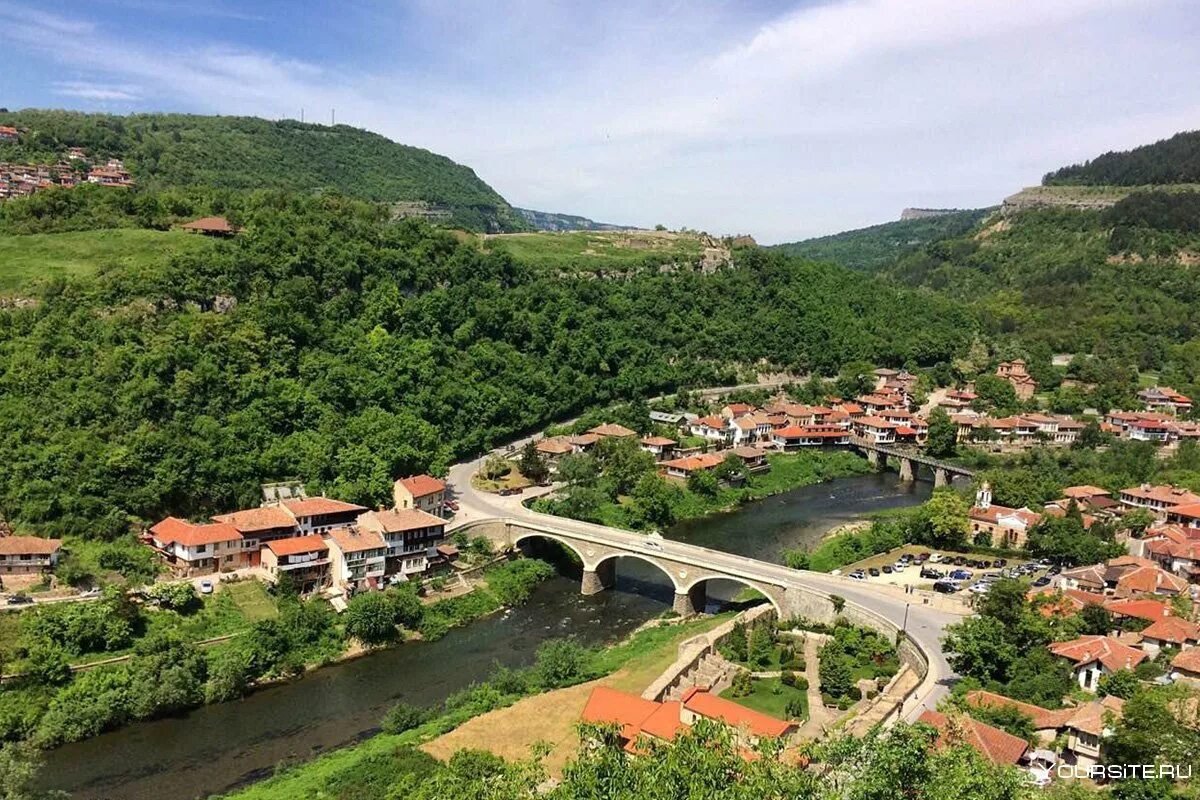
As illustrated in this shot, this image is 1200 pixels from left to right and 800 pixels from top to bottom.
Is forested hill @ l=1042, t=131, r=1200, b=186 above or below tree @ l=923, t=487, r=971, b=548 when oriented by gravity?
above

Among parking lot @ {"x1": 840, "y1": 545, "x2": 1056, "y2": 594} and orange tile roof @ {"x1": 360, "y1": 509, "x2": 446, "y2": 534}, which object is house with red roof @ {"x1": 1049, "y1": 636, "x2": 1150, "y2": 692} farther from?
orange tile roof @ {"x1": 360, "y1": 509, "x2": 446, "y2": 534}

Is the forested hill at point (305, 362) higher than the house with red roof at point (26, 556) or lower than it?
higher

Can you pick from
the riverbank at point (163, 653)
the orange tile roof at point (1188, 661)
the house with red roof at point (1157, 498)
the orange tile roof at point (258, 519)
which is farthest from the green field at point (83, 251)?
the house with red roof at point (1157, 498)

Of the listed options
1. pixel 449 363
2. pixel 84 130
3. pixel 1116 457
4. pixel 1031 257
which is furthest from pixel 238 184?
pixel 1031 257

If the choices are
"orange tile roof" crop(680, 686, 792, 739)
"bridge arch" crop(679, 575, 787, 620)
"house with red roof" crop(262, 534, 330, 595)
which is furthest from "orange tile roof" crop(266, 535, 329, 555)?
"orange tile roof" crop(680, 686, 792, 739)

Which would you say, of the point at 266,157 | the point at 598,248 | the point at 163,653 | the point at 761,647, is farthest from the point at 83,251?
the point at 266,157

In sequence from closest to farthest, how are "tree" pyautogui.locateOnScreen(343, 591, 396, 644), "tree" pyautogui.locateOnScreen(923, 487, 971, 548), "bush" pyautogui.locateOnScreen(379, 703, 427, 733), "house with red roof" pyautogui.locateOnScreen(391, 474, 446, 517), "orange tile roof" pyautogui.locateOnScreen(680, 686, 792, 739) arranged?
"orange tile roof" pyautogui.locateOnScreen(680, 686, 792, 739)
"bush" pyautogui.locateOnScreen(379, 703, 427, 733)
"tree" pyautogui.locateOnScreen(343, 591, 396, 644)
"house with red roof" pyautogui.locateOnScreen(391, 474, 446, 517)
"tree" pyautogui.locateOnScreen(923, 487, 971, 548)

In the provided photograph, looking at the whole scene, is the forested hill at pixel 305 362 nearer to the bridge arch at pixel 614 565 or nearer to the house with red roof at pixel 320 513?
the house with red roof at pixel 320 513
